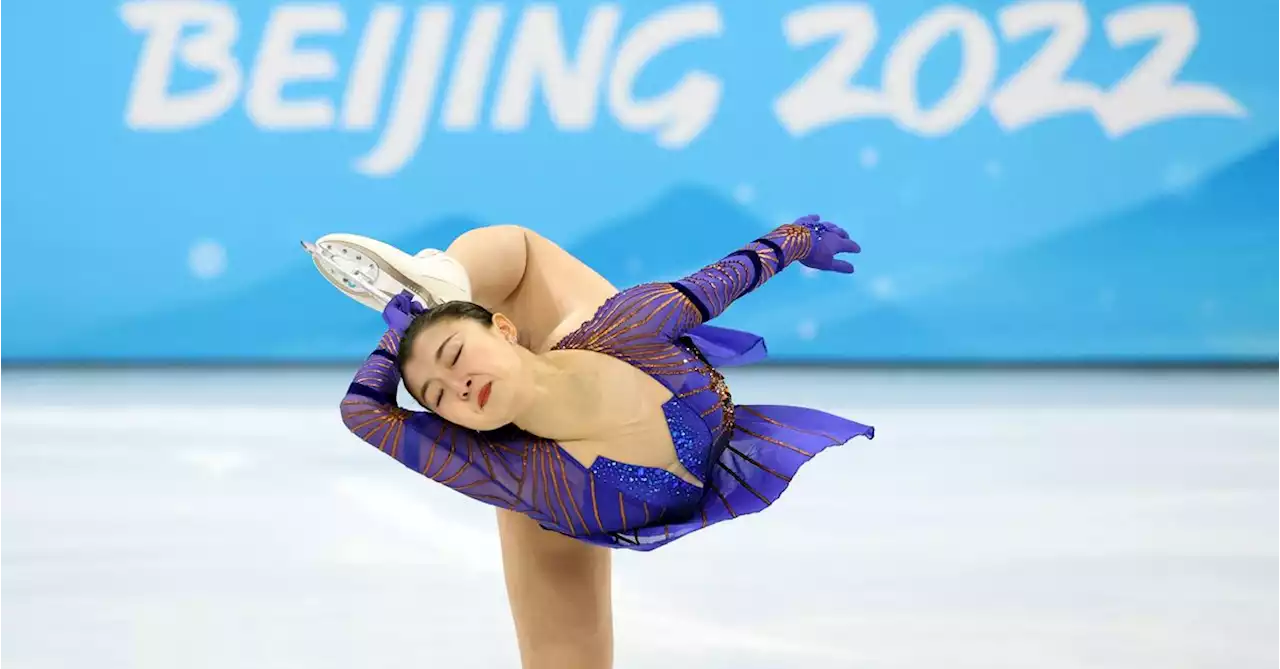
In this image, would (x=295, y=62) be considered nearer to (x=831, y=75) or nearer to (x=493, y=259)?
(x=831, y=75)

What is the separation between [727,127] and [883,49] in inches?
32.2

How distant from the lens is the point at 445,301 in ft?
6.05

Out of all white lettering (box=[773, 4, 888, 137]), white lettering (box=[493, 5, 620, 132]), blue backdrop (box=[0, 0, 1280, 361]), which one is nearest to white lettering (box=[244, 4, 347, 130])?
blue backdrop (box=[0, 0, 1280, 361])

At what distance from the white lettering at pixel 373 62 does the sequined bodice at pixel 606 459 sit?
4739 millimetres

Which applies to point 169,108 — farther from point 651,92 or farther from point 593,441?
point 593,441

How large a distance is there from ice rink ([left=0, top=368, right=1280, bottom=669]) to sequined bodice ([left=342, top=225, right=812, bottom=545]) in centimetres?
70

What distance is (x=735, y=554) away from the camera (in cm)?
320

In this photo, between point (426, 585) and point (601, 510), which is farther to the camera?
point (426, 585)

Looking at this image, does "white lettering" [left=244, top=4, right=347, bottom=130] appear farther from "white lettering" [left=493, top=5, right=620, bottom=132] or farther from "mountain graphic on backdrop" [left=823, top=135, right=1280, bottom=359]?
"mountain graphic on backdrop" [left=823, top=135, right=1280, bottom=359]

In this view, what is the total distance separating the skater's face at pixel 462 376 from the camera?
1.62 metres

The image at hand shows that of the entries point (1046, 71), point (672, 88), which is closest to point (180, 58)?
point (672, 88)

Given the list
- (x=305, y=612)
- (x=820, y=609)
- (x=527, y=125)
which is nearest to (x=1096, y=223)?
(x=527, y=125)

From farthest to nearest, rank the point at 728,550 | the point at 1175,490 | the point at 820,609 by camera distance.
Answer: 1. the point at 1175,490
2. the point at 728,550
3. the point at 820,609

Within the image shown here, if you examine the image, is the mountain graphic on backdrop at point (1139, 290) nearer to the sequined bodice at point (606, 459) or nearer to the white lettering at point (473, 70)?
the white lettering at point (473, 70)
